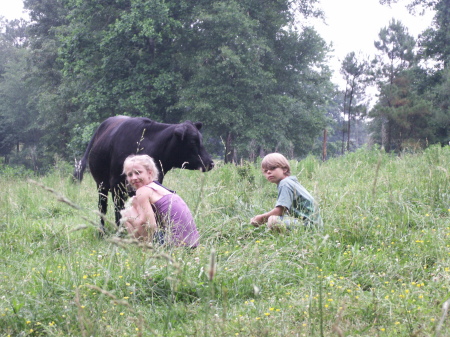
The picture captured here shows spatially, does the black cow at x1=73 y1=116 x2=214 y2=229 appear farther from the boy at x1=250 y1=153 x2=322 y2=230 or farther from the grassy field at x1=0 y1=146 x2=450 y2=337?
the boy at x1=250 y1=153 x2=322 y2=230

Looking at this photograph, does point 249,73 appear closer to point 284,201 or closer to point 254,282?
point 284,201

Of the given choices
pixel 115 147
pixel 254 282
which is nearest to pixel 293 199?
pixel 254 282

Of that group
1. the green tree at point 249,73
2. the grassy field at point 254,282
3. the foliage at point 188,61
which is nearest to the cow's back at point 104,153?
the grassy field at point 254,282

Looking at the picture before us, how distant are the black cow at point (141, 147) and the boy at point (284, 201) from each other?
1.39m

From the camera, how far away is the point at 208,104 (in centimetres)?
2169

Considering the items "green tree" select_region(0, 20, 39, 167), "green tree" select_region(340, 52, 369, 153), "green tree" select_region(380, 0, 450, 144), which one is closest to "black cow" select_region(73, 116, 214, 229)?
"green tree" select_region(380, 0, 450, 144)

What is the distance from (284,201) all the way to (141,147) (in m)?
Answer: 2.26

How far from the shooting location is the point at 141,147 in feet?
19.6

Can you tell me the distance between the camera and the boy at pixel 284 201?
443cm

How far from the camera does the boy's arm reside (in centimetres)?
459

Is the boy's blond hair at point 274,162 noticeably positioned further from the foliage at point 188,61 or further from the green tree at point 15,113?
the green tree at point 15,113

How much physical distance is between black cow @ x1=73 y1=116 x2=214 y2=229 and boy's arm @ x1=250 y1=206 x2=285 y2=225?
1.49 m

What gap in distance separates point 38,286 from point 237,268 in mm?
1300

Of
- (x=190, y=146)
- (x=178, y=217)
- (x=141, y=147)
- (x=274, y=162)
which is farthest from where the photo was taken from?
(x=190, y=146)
